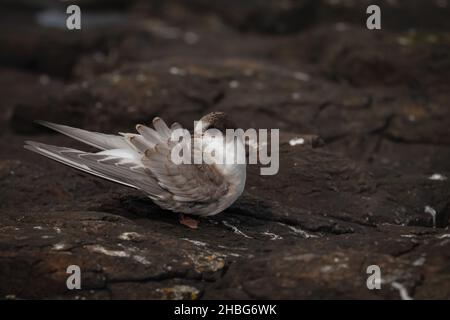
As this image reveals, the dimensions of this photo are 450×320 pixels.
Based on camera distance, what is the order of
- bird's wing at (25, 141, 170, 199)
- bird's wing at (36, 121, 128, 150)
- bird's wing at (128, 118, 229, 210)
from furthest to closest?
bird's wing at (36, 121, 128, 150), bird's wing at (25, 141, 170, 199), bird's wing at (128, 118, 229, 210)

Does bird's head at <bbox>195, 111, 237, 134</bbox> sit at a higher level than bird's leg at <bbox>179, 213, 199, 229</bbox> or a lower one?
higher

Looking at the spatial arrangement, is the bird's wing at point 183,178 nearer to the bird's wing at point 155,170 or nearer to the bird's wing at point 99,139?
the bird's wing at point 155,170

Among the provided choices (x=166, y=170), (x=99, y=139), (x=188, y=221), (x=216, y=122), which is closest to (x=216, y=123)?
(x=216, y=122)

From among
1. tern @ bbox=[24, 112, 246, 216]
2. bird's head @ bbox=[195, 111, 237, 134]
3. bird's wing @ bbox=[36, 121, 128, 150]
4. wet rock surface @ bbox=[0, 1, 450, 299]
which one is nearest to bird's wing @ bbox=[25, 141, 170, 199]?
tern @ bbox=[24, 112, 246, 216]

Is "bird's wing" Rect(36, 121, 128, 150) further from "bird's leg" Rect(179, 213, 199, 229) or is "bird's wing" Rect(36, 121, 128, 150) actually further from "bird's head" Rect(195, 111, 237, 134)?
"bird's leg" Rect(179, 213, 199, 229)

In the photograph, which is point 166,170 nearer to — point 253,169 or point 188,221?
point 188,221

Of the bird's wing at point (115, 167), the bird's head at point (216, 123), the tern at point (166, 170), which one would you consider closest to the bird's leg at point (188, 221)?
the tern at point (166, 170)
